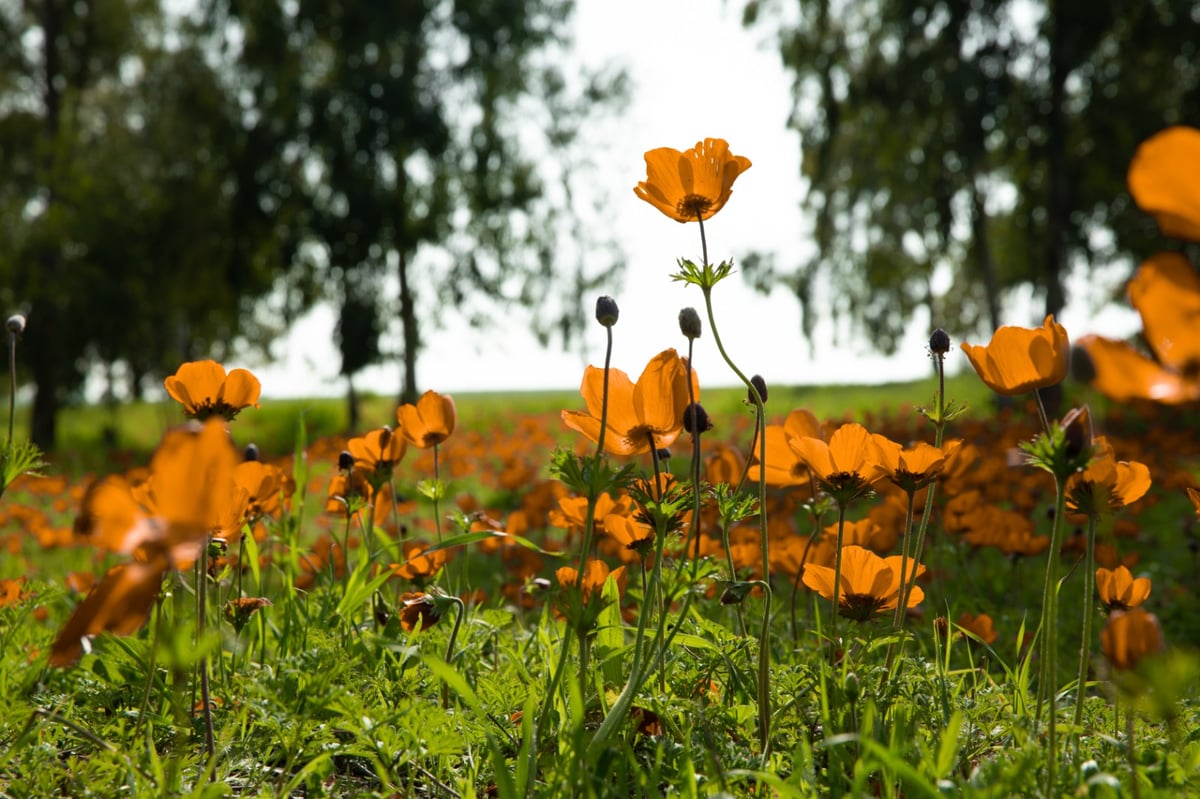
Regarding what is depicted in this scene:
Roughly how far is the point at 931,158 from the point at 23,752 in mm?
9110

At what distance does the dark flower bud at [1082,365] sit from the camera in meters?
0.88

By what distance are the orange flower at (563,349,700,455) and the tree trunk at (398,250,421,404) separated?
10932mm

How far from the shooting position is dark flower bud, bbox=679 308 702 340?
1.34 meters

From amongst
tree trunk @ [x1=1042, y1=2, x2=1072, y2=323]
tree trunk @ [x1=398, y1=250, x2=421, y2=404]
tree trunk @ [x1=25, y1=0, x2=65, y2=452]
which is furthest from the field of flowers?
tree trunk @ [x1=25, y1=0, x2=65, y2=452]

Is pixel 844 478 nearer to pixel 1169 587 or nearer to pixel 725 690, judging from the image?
pixel 725 690

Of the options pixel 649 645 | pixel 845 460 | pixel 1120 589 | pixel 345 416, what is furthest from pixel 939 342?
pixel 345 416

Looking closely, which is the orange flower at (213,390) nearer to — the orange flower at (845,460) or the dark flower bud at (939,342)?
the orange flower at (845,460)

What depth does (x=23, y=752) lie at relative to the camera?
1500 millimetres

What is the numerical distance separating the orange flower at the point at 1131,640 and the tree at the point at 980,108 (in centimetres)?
796

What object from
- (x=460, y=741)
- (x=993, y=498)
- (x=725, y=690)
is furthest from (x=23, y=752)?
(x=993, y=498)

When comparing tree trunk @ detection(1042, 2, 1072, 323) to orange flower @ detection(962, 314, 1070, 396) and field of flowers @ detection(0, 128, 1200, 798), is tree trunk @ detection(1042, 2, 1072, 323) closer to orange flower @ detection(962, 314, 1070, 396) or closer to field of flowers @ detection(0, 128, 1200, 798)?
field of flowers @ detection(0, 128, 1200, 798)

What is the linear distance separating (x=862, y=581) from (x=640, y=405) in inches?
19.2

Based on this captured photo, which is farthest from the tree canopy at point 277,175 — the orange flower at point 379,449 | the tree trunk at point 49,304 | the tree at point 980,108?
the orange flower at point 379,449

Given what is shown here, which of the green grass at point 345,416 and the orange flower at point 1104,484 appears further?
the green grass at point 345,416
